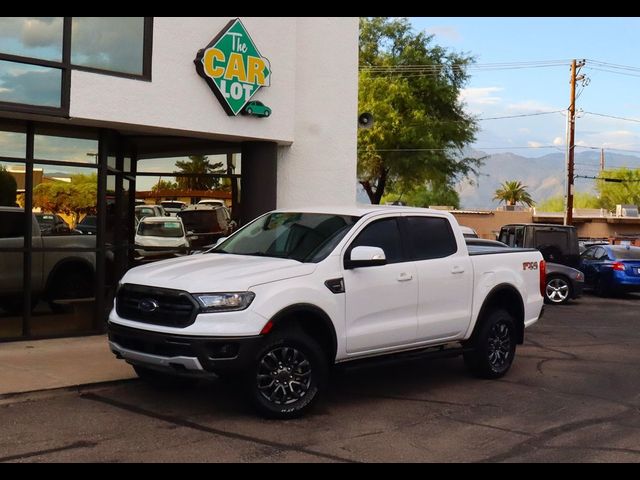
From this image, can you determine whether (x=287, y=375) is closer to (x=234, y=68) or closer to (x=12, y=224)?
(x=12, y=224)

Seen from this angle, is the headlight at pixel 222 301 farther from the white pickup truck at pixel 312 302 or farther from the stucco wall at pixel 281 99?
the stucco wall at pixel 281 99

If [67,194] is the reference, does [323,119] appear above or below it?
above

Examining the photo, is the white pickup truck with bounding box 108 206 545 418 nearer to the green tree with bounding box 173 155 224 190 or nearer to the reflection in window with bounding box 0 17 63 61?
the reflection in window with bounding box 0 17 63 61

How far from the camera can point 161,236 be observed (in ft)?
41.6

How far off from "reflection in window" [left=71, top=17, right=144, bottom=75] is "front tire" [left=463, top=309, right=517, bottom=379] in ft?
19.3

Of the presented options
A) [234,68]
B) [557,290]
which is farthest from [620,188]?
[234,68]

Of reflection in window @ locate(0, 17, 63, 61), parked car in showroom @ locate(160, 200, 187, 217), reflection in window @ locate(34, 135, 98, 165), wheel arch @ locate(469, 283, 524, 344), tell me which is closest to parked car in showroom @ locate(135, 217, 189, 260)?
parked car in showroom @ locate(160, 200, 187, 217)

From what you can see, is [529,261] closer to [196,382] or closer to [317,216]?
[317,216]

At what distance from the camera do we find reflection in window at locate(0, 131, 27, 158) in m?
10.2

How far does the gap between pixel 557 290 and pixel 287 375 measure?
1283 cm

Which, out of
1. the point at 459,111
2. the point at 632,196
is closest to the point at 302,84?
the point at 459,111

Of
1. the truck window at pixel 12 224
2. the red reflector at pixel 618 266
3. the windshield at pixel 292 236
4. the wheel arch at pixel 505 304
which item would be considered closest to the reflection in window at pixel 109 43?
the truck window at pixel 12 224
